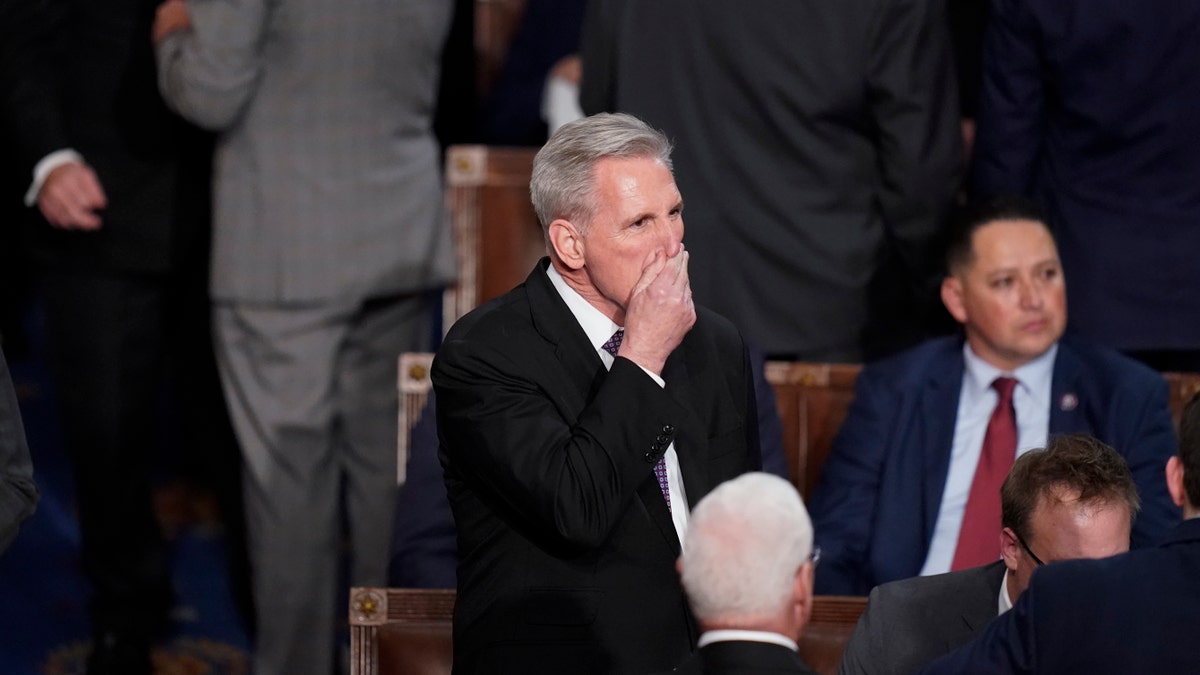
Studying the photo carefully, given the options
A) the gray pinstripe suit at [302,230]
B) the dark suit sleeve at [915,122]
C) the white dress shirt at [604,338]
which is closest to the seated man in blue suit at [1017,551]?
the white dress shirt at [604,338]

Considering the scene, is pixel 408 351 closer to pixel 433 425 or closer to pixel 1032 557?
pixel 433 425

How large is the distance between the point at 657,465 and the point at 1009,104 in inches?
70.2

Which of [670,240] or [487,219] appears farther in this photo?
[487,219]

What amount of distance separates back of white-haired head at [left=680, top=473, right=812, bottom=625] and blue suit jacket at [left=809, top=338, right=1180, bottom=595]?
5.49ft

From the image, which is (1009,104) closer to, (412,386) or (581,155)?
(412,386)

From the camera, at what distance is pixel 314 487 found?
4176 mm

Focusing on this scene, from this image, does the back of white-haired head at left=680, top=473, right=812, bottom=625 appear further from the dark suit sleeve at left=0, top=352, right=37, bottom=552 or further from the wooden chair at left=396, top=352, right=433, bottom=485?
the wooden chair at left=396, top=352, right=433, bottom=485

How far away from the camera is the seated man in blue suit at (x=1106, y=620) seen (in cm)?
222

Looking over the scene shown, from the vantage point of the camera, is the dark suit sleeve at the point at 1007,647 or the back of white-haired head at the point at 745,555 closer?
the back of white-haired head at the point at 745,555

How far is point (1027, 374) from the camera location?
3.84 metres

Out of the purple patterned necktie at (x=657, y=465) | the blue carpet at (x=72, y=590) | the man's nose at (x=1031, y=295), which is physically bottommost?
the blue carpet at (x=72, y=590)

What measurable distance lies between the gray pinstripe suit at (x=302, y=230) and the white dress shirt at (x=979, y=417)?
1.26m

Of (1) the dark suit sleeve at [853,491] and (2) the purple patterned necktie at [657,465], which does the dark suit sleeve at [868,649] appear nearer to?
(2) the purple patterned necktie at [657,465]

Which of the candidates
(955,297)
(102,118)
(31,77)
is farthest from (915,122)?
(31,77)
